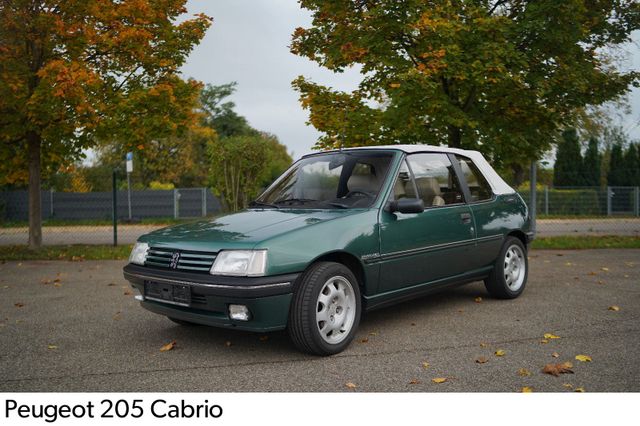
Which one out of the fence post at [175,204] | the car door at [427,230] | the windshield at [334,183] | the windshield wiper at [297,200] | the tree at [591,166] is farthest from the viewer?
the tree at [591,166]

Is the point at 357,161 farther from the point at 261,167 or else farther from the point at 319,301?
the point at 261,167

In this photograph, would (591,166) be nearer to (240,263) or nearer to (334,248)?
(334,248)

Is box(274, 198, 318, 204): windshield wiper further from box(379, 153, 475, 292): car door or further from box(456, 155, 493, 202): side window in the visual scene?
box(456, 155, 493, 202): side window

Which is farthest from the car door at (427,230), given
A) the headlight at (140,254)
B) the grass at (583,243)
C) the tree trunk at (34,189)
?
the tree trunk at (34,189)

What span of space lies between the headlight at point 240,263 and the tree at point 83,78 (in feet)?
24.9

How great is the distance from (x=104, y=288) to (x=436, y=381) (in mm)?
5664

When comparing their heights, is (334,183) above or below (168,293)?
above

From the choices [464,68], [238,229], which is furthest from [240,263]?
[464,68]

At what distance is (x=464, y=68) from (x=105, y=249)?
8.57m

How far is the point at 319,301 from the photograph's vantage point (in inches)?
176

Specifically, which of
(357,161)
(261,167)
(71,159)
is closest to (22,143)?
(71,159)

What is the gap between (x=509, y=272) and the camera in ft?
22.1

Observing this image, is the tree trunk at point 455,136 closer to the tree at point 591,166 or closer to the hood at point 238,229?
the hood at point 238,229

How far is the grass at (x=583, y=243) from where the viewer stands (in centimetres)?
1262
